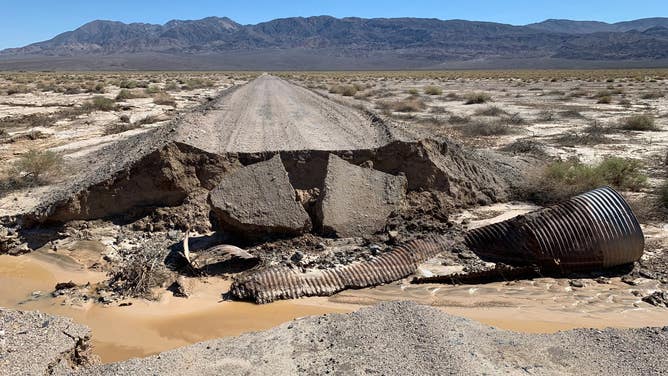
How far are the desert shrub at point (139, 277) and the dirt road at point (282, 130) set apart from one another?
3.28 meters

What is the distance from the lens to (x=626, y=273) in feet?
24.3

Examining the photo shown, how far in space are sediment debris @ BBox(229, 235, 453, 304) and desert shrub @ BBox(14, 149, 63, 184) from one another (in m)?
7.15

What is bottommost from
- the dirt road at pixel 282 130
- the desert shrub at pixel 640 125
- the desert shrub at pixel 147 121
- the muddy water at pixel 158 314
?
the muddy water at pixel 158 314

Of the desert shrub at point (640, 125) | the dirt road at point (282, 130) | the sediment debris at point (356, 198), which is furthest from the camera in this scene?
the desert shrub at point (640, 125)

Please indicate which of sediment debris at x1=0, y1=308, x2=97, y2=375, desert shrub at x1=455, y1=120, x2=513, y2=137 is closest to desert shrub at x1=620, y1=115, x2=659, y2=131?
desert shrub at x1=455, y1=120, x2=513, y2=137

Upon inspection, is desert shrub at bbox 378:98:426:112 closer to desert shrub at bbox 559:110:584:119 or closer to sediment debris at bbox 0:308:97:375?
desert shrub at bbox 559:110:584:119

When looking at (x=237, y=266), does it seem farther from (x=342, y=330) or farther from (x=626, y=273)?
(x=626, y=273)

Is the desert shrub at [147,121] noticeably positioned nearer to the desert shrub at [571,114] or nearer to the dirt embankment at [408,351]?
the dirt embankment at [408,351]

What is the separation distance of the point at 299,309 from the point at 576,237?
3873 mm

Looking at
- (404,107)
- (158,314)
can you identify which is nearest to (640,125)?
(404,107)

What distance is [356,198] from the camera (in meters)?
9.06

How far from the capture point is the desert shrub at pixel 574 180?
10500mm

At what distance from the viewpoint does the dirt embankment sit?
4867 mm

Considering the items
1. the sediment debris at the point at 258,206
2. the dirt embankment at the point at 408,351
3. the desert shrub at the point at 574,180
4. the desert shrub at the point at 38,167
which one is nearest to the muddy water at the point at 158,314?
the dirt embankment at the point at 408,351
